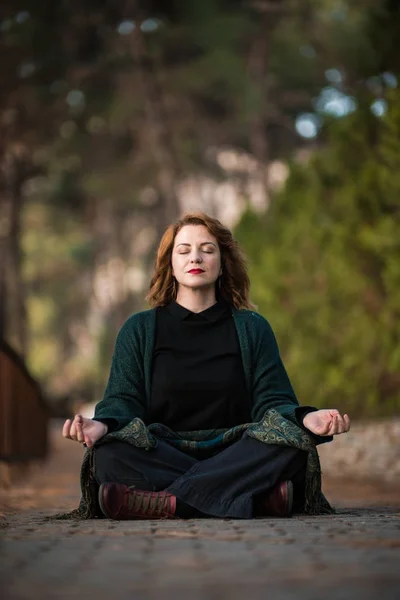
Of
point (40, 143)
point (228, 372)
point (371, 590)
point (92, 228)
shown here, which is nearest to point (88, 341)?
point (92, 228)

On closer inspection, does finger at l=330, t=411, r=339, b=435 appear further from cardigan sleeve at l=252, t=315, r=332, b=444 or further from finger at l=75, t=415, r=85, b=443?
finger at l=75, t=415, r=85, b=443

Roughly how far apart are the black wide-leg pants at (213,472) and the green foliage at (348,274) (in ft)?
24.4

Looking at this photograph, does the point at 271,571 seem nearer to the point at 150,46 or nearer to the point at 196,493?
the point at 196,493

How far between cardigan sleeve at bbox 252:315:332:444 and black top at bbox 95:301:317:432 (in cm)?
7

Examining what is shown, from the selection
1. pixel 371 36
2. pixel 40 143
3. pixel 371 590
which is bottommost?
pixel 371 590

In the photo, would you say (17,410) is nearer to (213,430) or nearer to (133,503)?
(213,430)

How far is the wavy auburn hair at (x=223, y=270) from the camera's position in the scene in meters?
5.84

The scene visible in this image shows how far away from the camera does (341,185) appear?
15.1 m

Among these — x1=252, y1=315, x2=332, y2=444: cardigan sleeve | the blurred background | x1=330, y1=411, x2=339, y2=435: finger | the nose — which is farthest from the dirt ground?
x1=330, y1=411, x2=339, y2=435: finger

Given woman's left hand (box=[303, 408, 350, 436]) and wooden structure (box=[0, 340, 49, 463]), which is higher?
wooden structure (box=[0, 340, 49, 463])

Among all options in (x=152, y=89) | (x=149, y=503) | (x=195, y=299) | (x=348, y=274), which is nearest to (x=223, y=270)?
(x=195, y=299)

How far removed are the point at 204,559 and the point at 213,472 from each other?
1839mm

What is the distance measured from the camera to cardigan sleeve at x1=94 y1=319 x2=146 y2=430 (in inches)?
212

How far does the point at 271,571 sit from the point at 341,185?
488 inches
